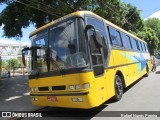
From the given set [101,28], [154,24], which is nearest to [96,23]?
[101,28]

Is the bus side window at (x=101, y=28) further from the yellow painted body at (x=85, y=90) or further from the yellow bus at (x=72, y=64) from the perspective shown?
the yellow painted body at (x=85, y=90)

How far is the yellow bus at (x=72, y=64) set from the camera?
22.0ft

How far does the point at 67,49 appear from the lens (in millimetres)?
7031

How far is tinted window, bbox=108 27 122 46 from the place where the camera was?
→ 9416 mm

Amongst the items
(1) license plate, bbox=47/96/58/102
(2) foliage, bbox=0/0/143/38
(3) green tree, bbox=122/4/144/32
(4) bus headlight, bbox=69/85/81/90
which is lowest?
(1) license plate, bbox=47/96/58/102

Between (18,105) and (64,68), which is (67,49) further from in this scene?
(18,105)

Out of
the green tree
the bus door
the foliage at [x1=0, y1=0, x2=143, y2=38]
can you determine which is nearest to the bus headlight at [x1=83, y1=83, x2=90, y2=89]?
the bus door

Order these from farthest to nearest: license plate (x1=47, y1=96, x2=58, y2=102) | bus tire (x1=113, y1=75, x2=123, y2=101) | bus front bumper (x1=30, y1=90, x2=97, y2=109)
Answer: bus tire (x1=113, y1=75, x2=123, y2=101) < license plate (x1=47, y1=96, x2=58, y2=102) < bus front bumper (x1=30, y1=90, x2=97, y2=109)

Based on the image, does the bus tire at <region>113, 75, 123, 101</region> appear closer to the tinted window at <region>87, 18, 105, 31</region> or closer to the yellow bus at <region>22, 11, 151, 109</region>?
the yellow bus at <region>22, 11, 151, 109</region>

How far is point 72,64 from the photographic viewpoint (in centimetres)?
685

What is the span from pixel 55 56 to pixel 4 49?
57.4 m

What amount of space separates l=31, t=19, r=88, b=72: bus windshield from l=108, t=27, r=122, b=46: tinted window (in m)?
2.57

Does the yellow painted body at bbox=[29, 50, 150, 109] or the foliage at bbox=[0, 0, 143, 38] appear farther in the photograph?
the foliage at bbox=[0, 0, 143, 38]

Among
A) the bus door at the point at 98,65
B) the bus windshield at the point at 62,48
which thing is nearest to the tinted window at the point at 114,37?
the bus door at the point at 98,65
